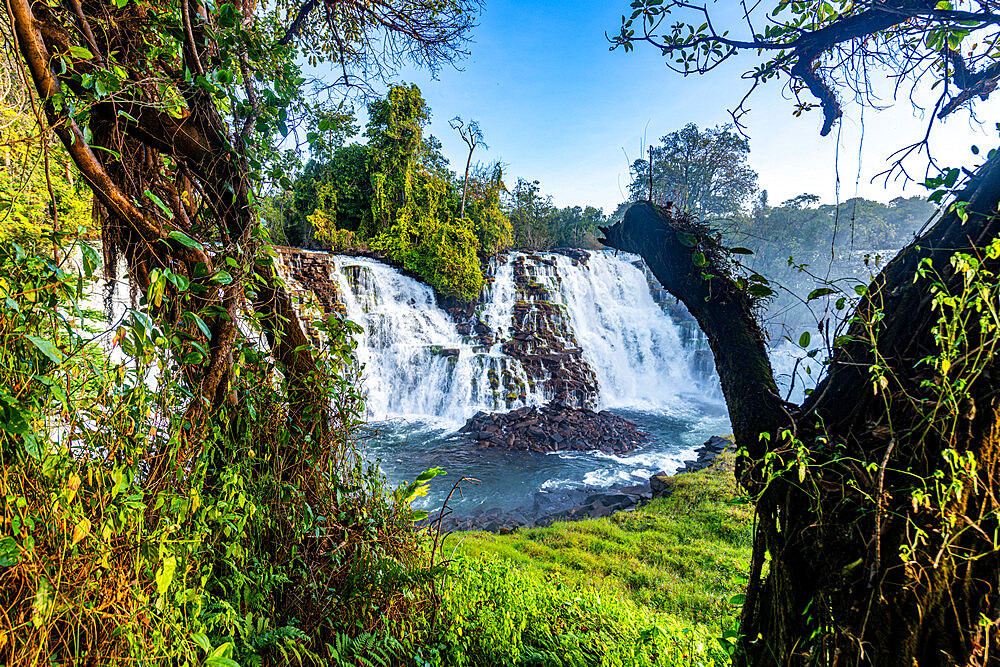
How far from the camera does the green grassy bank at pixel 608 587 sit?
2094 millimetres

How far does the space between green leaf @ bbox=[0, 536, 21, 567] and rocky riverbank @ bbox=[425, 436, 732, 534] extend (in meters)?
6.02

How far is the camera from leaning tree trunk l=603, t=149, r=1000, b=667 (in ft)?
3.30

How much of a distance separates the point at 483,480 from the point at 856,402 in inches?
335

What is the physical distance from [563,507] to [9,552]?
26.5 feet

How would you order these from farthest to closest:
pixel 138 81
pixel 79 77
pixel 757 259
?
pixel 757 259, pixel 138 81, pixel 79 77

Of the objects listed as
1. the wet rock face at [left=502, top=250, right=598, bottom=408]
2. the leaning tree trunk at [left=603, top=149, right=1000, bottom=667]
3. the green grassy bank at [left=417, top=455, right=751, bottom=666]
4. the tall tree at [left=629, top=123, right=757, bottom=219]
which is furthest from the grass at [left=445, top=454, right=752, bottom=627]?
the tall tree at [left=629, top=123, right=757, bottom=219]

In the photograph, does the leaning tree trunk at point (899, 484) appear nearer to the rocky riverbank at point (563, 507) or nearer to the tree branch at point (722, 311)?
the tree branch at point (722, 311)

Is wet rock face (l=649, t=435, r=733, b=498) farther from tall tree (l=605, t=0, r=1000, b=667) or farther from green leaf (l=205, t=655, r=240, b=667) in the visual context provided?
green leaf (l=205, t=655, r=240, b=667)

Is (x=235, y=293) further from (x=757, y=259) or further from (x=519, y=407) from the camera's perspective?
(x=757, y=259)

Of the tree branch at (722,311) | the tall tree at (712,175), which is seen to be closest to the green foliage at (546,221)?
the tall tree at (712,175)

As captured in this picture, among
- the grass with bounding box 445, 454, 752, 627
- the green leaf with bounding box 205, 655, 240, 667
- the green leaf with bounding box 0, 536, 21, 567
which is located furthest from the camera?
the grass with bounding box 445, 454, 752, 627

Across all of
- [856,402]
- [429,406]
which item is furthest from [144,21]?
[429,406]

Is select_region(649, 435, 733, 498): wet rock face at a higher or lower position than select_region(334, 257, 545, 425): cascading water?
lower

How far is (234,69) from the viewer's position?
1722 mm
